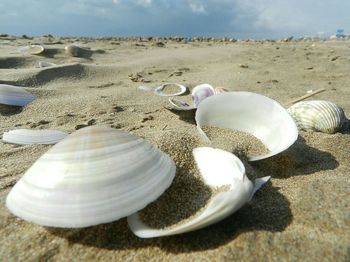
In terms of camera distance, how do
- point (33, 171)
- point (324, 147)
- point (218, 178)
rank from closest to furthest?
point (33, 171) → point (218, 178) → point (324, 147)

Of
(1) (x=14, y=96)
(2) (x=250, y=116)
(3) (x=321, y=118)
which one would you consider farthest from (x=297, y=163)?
(1) (x=14, y=96)

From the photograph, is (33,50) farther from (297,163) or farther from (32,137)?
(297,163)

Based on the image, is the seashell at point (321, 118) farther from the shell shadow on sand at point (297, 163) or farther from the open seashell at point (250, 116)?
the open seashell at point (250, 116)

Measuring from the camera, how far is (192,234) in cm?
131

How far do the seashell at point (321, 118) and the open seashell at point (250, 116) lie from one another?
0.55 metres

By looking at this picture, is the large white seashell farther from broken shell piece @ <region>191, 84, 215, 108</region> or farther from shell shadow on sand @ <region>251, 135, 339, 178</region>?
shell shadow on sand @ <region>251, 135, 339, 178</region>

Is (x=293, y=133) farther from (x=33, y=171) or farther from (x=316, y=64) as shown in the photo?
(x=316, y=64)

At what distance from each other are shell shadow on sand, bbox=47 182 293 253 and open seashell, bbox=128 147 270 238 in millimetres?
65

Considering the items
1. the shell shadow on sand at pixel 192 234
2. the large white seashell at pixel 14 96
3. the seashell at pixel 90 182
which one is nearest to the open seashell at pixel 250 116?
the shell shadow on sand at pixel 192 234

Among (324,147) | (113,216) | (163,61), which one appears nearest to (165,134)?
(113,216)

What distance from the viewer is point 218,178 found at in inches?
61.2

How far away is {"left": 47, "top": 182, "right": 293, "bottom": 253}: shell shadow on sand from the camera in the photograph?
1281 millimetres

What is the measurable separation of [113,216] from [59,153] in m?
0.41

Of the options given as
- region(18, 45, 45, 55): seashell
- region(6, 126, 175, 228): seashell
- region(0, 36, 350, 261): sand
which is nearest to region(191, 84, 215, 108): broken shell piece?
region(0, 36, 350, 261): sand
